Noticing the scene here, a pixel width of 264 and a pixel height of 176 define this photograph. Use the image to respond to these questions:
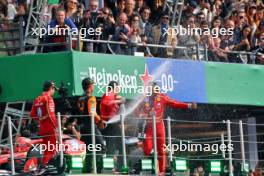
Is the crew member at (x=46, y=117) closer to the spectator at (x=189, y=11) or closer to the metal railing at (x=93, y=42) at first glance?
the metal railing at (x=93, y=42)

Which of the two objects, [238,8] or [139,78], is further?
[238,8]

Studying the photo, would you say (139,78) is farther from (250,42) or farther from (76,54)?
(250,42)

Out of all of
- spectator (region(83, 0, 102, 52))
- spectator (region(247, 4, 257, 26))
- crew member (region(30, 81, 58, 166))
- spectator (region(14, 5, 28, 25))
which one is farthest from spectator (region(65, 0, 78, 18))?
spectator (region(247, 4, 257, 26))

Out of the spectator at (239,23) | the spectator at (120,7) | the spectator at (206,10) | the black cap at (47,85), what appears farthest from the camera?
the spectator at (206,10)

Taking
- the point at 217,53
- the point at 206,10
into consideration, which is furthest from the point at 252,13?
the point at 217,53

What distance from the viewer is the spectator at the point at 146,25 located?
1082 inches

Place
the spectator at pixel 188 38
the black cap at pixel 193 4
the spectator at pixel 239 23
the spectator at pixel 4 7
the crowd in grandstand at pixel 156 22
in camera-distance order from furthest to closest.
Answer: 1. the black cap at pixel 193 4
2. the spectator at pixel 239 23
3. the spectator at pixel 188 38
4. the spectator at pixel 4 7
5. the crowd in grandstand at pixel 156 22

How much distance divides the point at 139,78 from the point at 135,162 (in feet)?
9.22

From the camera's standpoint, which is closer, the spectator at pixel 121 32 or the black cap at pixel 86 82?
the black cap at pixel 86 82

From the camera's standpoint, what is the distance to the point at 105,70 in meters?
26.4

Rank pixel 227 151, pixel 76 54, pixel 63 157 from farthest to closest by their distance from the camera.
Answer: pixel 227 151, pixel 76 54, pixel 63 157

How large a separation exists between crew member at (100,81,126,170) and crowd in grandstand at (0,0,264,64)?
5.12 feet

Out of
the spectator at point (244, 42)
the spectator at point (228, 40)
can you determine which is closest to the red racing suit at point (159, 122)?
the spectator at point (228, 40)

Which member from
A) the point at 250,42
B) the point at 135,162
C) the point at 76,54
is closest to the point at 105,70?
the point at 76,54
